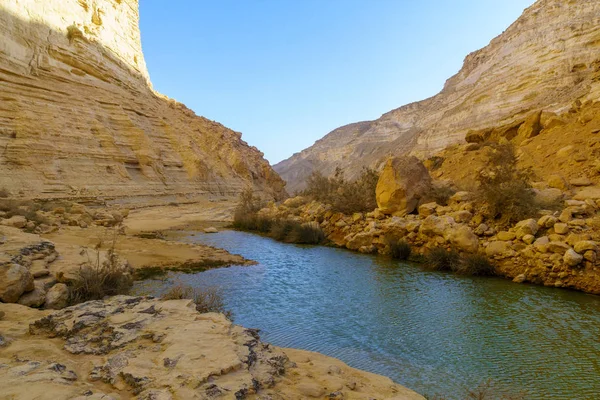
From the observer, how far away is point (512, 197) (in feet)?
26.8

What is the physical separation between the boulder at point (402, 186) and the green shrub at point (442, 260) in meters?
2.82

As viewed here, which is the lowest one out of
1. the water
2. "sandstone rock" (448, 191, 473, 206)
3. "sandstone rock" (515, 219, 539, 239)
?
the water

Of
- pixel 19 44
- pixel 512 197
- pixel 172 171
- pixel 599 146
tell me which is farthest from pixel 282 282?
pixel 172 171

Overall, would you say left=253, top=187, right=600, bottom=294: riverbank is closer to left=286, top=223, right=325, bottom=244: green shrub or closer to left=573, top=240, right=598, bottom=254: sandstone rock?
left=573, top=240, right=598, bottom=254: sandstone rock

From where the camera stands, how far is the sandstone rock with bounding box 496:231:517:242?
7.50 meters

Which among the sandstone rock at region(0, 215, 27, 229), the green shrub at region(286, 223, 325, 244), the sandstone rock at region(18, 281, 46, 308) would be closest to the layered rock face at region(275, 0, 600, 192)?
the green shrub at region(286, 223, 325, 244)

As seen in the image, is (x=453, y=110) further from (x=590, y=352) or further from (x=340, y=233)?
(x=590, y=352)

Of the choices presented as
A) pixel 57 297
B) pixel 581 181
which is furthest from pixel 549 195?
pixel 57 297

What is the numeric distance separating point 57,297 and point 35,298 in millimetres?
198

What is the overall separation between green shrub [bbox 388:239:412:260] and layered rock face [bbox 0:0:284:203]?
15.0m

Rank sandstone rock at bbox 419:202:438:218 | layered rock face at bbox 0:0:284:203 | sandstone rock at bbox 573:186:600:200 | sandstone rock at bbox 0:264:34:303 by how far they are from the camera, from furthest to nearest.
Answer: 1. layered rock face at bbox 0:0:284:203
2. sandstone rock at bbox 419:202:438:218
3. sandstone rock at bbox 573:186:600:200
4. sandstone rock at bbox 0:264:34:303

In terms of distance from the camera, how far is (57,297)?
12.4 feet

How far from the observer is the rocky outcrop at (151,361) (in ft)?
6.34

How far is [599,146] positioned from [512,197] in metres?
4.76
